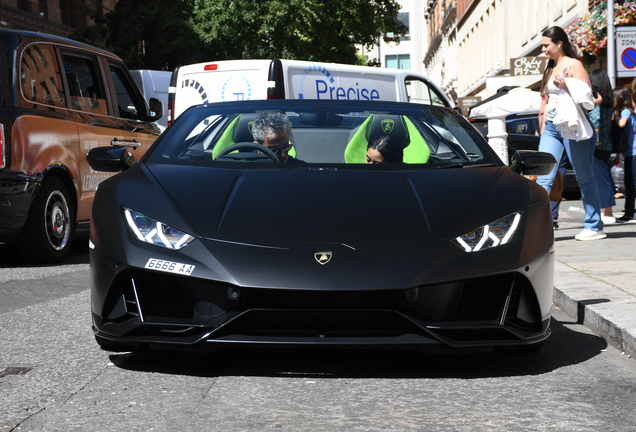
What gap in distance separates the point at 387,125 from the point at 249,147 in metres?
0.78

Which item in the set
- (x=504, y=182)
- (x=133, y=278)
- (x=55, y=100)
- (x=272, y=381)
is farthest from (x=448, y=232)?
(x=55, y=100)

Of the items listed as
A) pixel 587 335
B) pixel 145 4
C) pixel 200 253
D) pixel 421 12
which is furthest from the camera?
pixel 421 12

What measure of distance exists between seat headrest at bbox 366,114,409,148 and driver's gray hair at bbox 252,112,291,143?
46cm

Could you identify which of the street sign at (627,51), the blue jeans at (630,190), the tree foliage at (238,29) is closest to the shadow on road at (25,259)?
the blue jeans at (630,190)

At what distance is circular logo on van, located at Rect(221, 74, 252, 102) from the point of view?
1211 cm

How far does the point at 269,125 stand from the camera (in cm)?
491

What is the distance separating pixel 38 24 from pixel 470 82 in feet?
87.7

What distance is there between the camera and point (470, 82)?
176 ft

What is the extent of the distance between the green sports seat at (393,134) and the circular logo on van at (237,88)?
7.24m

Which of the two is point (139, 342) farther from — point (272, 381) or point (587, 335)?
point (587, 335)

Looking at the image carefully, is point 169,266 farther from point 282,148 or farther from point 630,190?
point 630,190

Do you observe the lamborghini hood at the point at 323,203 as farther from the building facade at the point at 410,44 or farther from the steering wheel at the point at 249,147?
the building facade at the point at 410,44

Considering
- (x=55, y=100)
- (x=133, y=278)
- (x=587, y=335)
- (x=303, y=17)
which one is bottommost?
(x=587, y=335)

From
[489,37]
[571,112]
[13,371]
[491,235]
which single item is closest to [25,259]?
[13,371]
